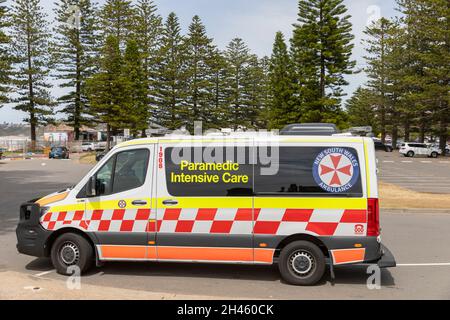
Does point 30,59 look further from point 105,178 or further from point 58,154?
point 105,178

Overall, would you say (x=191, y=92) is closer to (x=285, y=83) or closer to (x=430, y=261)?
(x=285, y=83)

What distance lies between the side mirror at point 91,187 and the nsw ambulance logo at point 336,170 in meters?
3.09

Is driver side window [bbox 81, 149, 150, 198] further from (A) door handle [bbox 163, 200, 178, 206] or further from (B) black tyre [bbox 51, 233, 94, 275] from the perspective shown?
(B) black tyre [bbox 51, 233, 94, 275]

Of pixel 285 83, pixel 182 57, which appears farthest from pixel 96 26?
pixel 285 83

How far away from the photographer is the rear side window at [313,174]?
6398 millimetres

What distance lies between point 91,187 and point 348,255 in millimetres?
3684

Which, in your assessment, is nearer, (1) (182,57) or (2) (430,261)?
(2) (430,261)

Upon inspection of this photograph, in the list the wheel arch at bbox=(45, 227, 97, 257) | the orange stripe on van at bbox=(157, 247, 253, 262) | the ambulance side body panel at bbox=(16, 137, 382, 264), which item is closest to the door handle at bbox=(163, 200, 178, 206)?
the ambulance side body panel at bbox=(16, 137, 382, 264)

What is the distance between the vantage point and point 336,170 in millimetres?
6426

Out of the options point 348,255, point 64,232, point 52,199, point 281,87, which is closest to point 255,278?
point 348,255

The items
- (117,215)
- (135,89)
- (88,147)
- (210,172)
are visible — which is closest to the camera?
(210,172)

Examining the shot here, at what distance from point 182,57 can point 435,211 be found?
1892 inches
